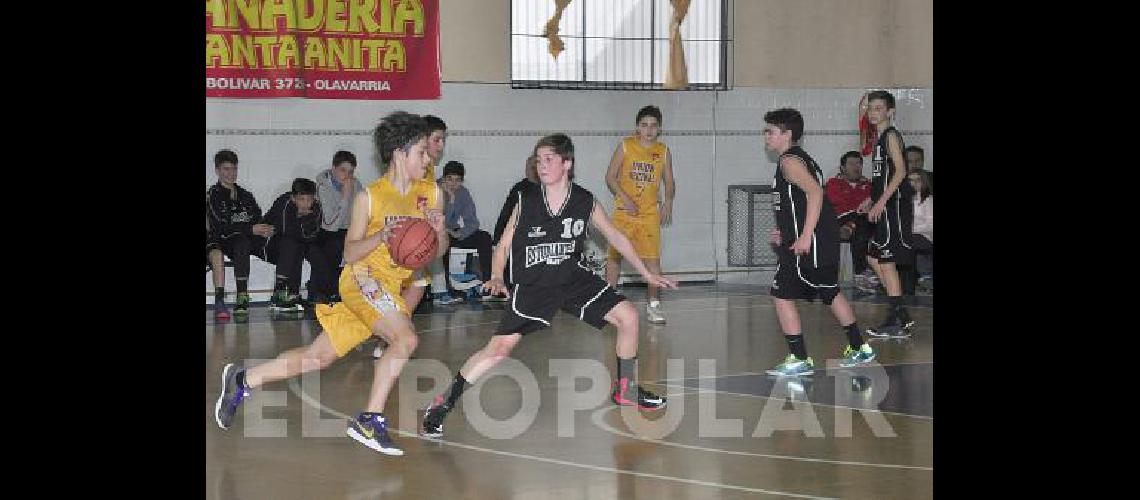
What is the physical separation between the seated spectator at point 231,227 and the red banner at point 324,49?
101 cm

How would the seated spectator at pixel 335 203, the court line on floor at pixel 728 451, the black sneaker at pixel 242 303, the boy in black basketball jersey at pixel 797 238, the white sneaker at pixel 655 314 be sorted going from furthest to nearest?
the seated spectator at pixel 335 203, the black sneaker at pixel 242 303, the white sneaker at pixel 655 314, the boy in black basketball jersey at pixel 797 238, the court line on floor at pixel 728 451

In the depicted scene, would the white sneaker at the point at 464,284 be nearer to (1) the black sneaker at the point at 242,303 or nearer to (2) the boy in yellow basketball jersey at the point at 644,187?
(2) the boy in yellow basketball jersey at the point at 644,187

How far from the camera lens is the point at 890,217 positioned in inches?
495

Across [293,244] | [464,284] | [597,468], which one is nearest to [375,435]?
[597,468]

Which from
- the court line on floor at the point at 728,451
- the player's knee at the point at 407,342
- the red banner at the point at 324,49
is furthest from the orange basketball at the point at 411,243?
the red banner at the point at 324,49

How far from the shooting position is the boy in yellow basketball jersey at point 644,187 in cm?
1358

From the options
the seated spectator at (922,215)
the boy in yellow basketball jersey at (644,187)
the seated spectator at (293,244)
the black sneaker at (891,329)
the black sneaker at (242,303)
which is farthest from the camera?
the seated spectator at (922,215)

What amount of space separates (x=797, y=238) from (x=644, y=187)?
12.4ft

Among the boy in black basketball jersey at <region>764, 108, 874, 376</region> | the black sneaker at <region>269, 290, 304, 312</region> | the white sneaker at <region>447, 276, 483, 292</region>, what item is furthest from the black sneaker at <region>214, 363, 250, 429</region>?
the white sneaker at <region>447, 276, 483, 292</region>

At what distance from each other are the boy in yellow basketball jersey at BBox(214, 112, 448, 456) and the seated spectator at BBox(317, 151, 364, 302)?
6.45m

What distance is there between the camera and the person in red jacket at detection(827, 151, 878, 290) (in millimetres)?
16281

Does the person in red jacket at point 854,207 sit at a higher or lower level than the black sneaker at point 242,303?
higher

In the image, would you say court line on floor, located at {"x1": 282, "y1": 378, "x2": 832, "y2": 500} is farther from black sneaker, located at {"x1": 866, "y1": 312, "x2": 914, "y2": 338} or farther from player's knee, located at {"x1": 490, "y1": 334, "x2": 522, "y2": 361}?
black sneaker, located at {"x1": 866, "y1": 312, "x2": 914, "y2": 338}
